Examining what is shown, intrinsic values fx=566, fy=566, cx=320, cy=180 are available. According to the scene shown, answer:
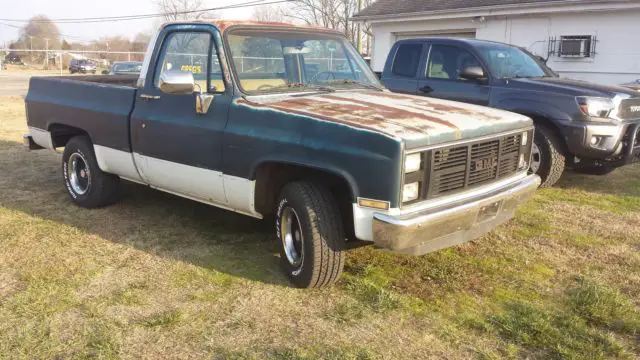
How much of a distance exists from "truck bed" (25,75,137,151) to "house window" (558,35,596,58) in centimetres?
1298

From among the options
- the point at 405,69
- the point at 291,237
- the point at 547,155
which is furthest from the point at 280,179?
the point at 405,69

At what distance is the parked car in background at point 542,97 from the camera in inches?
253

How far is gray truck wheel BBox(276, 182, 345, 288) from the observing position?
3.71 meters

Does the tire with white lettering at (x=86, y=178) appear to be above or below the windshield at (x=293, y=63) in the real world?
below

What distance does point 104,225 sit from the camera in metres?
5.41

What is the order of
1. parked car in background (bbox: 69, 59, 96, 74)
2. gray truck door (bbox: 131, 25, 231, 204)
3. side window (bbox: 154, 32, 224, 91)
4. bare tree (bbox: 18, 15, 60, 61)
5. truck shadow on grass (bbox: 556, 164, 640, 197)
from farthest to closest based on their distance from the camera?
bare tree (bbox: 18, 15, 60, 61), parked car in background (bbox: 69, 59, 96, 74), truck shadow on grass (bbox: 556, 164, 640, 197), side window (bbox: 154, 32, 224, 91), gray truck door (bbox: 131, 25, 231, 204)

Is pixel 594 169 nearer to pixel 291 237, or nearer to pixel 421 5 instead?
pixel 291 237

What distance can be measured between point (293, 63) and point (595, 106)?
374cm

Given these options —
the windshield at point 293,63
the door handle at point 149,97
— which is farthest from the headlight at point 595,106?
the door handle at point 149,97

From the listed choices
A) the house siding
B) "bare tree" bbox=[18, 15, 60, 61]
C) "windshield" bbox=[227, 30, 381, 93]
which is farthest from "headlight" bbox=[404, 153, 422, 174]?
"bare tree" bbox=[18, 15, 60, 61]

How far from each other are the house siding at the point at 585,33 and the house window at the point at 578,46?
0.42 feet

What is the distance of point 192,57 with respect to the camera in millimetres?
4699

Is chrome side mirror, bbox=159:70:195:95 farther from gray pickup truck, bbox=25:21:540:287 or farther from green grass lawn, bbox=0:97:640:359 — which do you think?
green grass lawn, bbox=0:97:640:359

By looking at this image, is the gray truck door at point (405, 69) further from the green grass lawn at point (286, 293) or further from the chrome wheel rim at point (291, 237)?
the chrome wheel rim at point (291, 237)
